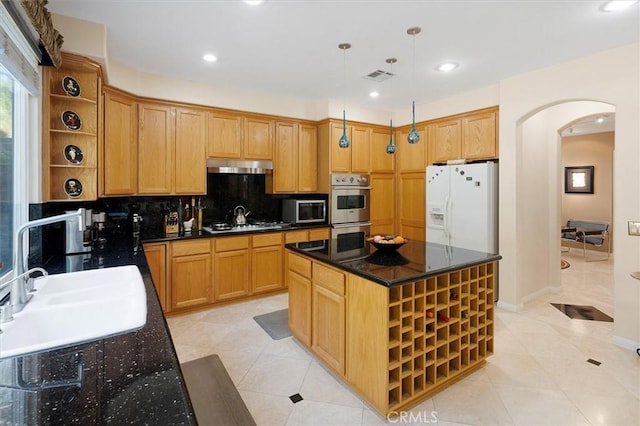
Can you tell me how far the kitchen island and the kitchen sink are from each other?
1245 millimetres

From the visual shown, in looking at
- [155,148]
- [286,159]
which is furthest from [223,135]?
[286,159]

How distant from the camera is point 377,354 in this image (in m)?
2.03

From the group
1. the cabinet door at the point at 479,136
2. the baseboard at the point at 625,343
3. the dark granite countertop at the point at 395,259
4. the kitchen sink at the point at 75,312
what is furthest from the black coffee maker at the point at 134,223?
the baseboard at the point at 625,343

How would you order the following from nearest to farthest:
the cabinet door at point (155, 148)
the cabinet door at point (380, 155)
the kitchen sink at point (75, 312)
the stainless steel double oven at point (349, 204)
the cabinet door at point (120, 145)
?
1. the kitchen sink at point (75, 312)
2. the cabinet door at point (120, 145)
3. the cabinet door at point (155, 148)
4. the stainless steel double oven at point (349, 204)
5. the cabinet door at point (380, 155)

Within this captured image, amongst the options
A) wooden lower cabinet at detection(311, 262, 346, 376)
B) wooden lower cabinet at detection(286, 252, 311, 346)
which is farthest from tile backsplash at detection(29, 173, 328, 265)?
wooden lower cabinet at detection(311, 262, 346, 376)

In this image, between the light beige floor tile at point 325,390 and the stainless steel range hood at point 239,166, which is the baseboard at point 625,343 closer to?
the light beige floor tile at point 325,390

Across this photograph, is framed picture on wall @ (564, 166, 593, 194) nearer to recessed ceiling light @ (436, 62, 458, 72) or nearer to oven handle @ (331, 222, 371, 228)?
oven handle @ (331, 222, 371, 228)

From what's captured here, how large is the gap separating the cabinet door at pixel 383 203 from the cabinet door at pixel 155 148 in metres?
2.87

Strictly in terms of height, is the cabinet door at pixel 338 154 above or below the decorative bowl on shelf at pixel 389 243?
above

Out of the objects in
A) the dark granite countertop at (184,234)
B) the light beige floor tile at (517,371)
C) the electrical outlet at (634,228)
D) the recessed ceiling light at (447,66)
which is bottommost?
the light beige floor tile at (517,371)

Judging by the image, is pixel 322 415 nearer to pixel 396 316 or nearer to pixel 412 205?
pixel 396 316

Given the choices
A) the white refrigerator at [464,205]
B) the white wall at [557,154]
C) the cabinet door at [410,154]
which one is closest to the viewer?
the white wall at [557,154]

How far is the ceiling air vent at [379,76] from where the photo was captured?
11.7ft

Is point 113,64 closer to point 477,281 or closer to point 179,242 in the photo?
point 179,242
